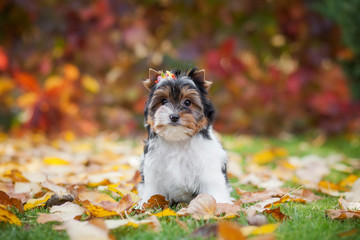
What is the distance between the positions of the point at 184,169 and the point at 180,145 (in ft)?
0.64

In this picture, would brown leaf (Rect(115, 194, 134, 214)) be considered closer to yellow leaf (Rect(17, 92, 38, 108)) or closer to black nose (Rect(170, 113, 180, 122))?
black nose (Rect(170, 113, 180, 122))

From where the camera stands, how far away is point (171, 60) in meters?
8.98

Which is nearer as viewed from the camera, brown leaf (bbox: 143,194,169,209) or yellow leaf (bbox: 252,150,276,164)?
brown leaf (bbox: 143,194,169,209)

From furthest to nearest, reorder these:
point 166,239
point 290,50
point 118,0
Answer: point 290,50 < point 118,0 < point 166,239

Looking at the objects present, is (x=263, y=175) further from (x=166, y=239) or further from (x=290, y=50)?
(x=290, y=50)

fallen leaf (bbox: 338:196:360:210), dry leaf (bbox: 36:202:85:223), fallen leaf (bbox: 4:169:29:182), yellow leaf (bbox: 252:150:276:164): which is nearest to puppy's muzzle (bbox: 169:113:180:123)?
dry leaf (bbox: 36:202:85:223)

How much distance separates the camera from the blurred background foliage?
849 centimetres

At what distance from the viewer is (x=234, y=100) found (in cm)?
941

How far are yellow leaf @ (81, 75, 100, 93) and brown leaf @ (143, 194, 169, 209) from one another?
6.50 m

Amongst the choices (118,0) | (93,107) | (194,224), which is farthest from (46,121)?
(194,224)

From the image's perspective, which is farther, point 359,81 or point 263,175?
point 359,81

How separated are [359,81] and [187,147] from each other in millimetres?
4960

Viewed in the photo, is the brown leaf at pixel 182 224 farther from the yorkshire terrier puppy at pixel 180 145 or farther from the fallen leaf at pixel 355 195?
the fallen leaf at pixel 355 195

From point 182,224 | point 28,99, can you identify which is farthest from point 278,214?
point 28,99
